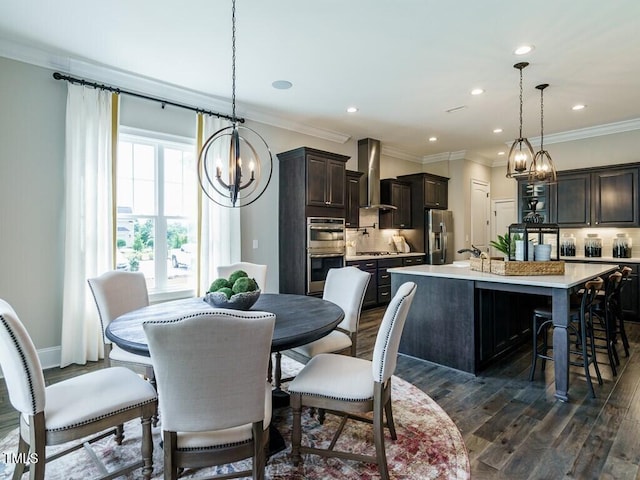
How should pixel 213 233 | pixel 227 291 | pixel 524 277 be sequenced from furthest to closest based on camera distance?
pixel 213 233, pixel 524 277, pixel 227 291

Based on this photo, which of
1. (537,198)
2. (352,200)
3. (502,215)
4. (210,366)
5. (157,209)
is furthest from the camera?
(502,215)

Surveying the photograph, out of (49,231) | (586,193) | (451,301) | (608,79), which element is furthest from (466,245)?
(49,231)

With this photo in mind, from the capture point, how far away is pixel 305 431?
2.29 meters

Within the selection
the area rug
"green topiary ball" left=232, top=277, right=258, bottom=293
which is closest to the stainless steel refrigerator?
the area rug

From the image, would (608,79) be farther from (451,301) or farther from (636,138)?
(451,301)

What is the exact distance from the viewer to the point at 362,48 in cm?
327

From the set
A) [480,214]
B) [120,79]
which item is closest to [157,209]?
[120,79]

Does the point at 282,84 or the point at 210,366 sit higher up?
the point at 282,84

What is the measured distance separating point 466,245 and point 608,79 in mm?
4137

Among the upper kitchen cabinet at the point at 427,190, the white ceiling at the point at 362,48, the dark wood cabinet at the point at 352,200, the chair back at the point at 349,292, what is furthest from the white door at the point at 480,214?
the chair back at the point at 349,292

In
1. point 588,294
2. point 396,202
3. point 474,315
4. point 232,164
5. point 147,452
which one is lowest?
point 147,452

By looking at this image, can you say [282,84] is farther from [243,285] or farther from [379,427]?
[379,427]

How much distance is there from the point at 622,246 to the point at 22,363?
7.14 metres

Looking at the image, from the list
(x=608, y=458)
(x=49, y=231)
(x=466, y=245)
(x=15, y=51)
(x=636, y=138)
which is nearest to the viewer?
(x=608, y=458)
